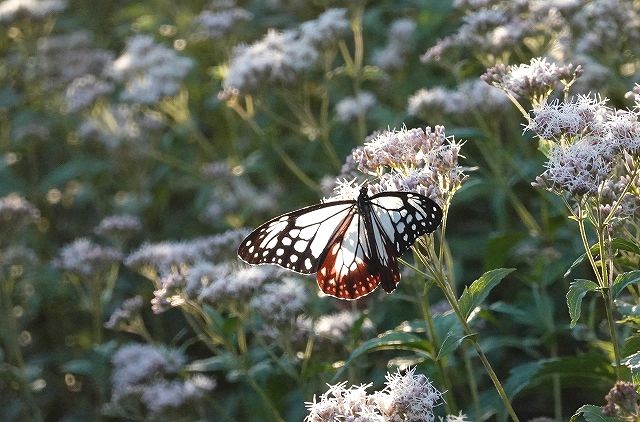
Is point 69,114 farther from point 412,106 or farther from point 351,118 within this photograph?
point 412,106

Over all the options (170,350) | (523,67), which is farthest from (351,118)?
(523,67)

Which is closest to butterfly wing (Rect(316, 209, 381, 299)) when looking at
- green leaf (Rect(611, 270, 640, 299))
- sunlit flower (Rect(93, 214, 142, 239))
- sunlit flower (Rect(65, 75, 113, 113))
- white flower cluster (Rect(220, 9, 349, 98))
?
green leaf (Rect(611, 270, 640, 299))

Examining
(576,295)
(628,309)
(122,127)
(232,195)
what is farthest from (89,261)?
(576,295)

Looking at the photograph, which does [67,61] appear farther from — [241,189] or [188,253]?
[188,253]

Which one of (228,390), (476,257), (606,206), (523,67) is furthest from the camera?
(228,390)

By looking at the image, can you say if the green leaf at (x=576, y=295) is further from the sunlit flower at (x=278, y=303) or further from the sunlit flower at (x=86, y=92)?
the sunlit flower at (x=86, y=92)

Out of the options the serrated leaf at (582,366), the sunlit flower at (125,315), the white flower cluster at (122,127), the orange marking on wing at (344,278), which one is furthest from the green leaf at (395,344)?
the white flower cluster at (122,127)
